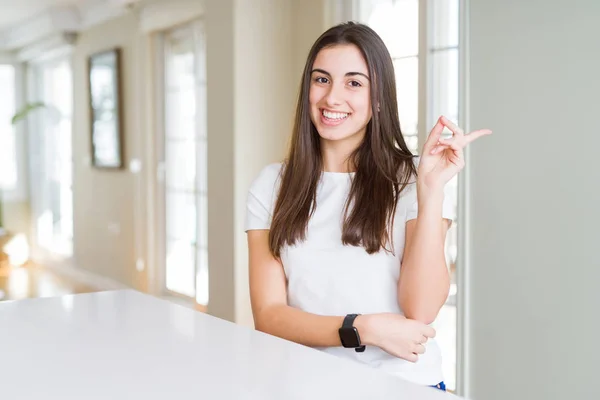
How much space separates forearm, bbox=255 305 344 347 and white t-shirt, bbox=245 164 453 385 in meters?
0.05

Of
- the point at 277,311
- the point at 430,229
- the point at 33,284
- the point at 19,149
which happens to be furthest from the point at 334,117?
the point at 19,149

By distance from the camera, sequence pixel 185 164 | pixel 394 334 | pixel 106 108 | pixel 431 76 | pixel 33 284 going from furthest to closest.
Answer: pixel 33 284 → pixel 106 108 → pixel 185 164 → pixel 431 76 → pixel 394 334

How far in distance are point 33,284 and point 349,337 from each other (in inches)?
249

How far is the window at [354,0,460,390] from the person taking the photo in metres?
3.20

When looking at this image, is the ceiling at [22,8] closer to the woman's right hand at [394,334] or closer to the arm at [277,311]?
the arm at [277,311]

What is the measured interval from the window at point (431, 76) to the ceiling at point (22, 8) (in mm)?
4315

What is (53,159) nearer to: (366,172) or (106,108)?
(106,108)

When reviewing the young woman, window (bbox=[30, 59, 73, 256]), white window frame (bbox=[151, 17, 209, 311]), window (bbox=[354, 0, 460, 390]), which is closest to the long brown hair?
the young woman

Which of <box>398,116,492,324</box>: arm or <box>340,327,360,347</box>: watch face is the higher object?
<box>398,116,492,324</box>: arm

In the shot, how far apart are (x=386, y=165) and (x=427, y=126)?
1.70m

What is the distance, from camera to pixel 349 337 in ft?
4.72

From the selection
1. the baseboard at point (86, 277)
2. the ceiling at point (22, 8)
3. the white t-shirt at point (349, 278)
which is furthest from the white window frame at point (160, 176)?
the white t-shirt at point (349, 278)

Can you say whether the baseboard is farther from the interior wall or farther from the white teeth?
the white teeth

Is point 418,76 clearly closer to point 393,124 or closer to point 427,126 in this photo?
point 427,126
